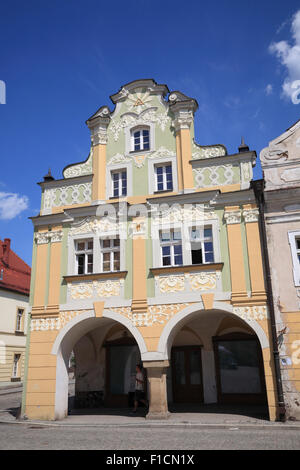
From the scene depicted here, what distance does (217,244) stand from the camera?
1500cm

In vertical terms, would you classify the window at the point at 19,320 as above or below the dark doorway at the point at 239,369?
above

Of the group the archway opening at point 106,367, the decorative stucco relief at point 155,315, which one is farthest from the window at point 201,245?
the archway opening at point 106,367

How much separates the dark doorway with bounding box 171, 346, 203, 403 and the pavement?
936mm

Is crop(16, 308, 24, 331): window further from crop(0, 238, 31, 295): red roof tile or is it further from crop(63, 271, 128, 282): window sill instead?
crop(63, 271, 128, 282): window sill

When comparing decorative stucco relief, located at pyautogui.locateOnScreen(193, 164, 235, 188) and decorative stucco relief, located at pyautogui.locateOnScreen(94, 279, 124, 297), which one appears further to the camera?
decorative stucco relief, located at pyautogui.locateOnScreen(193, 164, 235, 188)

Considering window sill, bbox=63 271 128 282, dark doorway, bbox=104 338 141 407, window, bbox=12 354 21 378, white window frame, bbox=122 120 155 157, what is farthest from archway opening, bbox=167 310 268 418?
window, bbox=12 354 21 378

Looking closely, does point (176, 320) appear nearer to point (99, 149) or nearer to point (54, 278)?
point (54, 278)

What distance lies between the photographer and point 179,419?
1358 centimetres

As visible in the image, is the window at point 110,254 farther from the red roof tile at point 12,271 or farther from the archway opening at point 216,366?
the red roof tile at point 12,271

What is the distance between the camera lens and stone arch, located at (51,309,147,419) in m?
15.1

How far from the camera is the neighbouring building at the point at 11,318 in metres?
30.4

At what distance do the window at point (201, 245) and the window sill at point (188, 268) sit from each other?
1.16 ft

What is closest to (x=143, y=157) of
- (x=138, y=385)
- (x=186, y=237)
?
(x=186, y=237)

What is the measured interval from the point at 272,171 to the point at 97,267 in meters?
7.29
